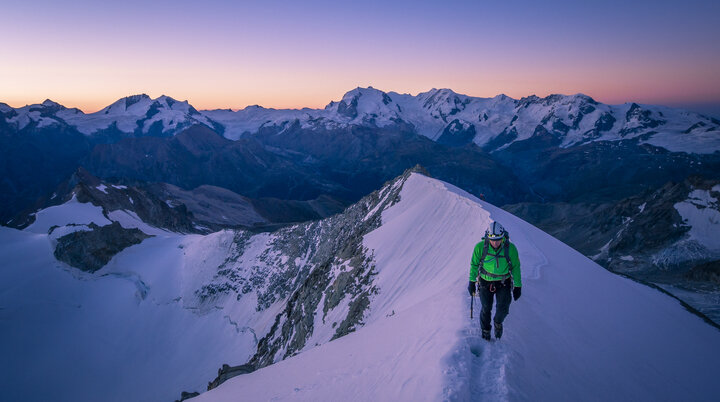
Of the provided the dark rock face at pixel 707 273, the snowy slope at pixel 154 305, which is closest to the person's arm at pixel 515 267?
the snowy slope at pixel 154 305

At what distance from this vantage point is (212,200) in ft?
470

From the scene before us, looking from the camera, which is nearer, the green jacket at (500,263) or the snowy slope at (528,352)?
the snowy slope at (528,352)

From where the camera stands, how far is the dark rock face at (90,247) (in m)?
41.4

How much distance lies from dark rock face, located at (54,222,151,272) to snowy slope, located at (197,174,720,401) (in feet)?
125

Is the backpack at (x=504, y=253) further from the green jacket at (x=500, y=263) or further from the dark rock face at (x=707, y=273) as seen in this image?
the dark rock face at (x=707, y=273)

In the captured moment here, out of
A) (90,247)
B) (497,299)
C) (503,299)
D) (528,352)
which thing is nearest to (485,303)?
(497,299)

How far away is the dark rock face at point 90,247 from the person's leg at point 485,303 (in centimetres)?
4817

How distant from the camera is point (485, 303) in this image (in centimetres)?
798

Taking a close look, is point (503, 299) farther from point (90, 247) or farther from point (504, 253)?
point (90, 247)

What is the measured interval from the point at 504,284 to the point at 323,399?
517 centimetres

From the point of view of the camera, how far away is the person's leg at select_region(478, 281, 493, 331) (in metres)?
7.96

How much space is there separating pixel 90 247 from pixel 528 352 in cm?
5038

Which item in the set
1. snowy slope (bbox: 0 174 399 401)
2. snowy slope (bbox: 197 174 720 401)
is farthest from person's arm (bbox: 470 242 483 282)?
snowy slope (bbox: 0 174 399 401)

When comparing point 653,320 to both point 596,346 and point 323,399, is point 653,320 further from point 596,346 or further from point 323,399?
point 323,399
